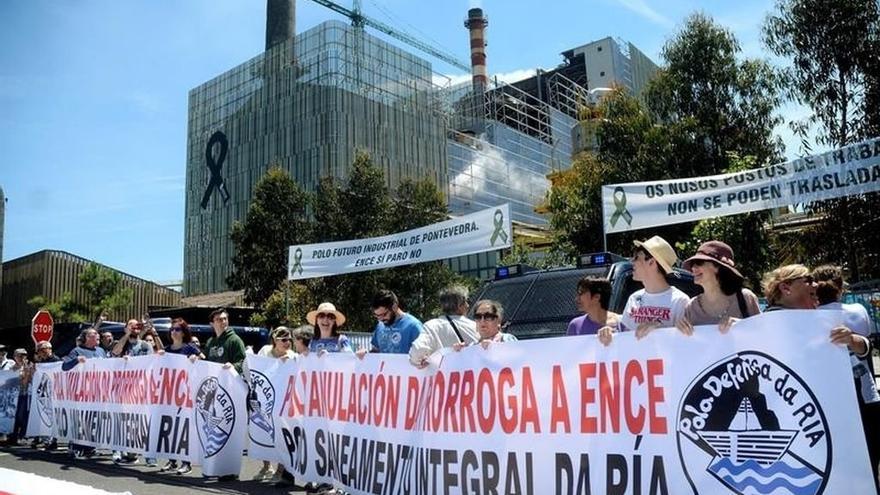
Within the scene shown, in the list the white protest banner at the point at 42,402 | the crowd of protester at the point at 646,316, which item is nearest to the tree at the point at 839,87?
the crowd of protester at the point at 646,316

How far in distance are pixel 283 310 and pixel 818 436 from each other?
2837 cm

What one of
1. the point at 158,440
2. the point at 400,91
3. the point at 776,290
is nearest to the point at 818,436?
the point at 776,290

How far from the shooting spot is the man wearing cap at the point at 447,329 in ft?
18.1

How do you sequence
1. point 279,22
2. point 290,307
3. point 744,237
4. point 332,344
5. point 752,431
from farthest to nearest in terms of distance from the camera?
point 279,22, point 290,307, point 744,237, point 332,344, point 752,431

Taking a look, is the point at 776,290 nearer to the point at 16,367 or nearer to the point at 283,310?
the point at 16,367

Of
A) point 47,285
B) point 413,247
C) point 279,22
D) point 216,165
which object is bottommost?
point 413,247

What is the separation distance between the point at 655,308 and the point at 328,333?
3.60 meters

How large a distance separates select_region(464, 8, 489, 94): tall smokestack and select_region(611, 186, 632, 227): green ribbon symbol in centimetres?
7121

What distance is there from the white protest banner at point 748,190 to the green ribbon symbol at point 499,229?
197 cm

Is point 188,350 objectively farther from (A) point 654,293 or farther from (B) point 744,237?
(B) point 744,237

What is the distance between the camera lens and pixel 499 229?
12.4 m

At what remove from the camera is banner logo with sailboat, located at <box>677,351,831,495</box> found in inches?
136

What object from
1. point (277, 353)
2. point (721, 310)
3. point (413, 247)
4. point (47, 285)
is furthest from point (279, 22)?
point (721, 310)

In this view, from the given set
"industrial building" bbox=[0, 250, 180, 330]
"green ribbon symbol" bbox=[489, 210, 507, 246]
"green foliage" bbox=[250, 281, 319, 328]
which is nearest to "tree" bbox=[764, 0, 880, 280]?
"green ribbon symbol" bbox=[489, 210, 507, 246]
